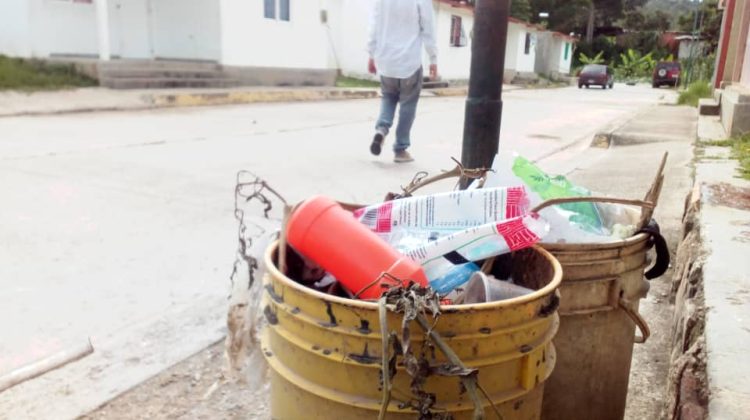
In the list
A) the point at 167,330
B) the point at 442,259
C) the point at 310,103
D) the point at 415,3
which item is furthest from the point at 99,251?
the point at 310,103

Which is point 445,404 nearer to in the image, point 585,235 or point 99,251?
point 585,235

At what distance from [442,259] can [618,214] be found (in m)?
0.82

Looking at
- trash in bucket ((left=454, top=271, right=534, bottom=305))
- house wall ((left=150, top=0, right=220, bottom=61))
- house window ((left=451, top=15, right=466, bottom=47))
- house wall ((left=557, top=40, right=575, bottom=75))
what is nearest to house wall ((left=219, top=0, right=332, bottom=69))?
house wall ((left=150, top=0, right=220, bottom=61))

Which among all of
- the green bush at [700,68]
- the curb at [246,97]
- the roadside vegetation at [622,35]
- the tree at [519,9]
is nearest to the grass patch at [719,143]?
the curb at [246,97]

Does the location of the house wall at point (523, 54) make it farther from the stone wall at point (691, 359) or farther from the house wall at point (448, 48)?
the stone wall at point (691, 359)

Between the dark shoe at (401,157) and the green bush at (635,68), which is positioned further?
the green bush at (635,68)

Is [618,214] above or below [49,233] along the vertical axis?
above

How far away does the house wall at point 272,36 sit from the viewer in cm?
1556

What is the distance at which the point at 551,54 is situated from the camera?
140 feet

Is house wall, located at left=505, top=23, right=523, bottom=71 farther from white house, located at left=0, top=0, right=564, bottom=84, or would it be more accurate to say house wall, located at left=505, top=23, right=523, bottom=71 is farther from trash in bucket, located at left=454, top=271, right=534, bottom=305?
trash in bucket, located at left=454, top=271, right=534, bottom=305

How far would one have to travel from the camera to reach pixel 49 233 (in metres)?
3.69

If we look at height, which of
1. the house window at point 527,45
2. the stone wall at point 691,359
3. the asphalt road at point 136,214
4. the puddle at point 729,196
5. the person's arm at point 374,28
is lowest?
the asphalt road at point 136,214

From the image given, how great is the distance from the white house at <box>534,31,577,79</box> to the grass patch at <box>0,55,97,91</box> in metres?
33.1

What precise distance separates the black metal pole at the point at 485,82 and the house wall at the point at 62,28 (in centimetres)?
1271
